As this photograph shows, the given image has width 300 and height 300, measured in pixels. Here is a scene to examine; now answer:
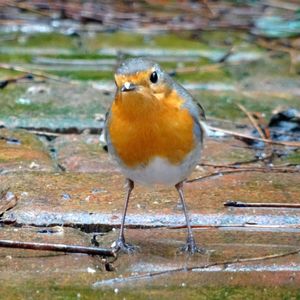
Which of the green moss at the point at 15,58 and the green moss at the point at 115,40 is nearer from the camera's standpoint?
the green moss at the point at 15,58

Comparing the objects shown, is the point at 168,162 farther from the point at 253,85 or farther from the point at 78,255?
the point at 253,85

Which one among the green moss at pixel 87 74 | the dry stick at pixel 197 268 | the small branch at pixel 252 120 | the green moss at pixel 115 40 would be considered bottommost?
the green moss at pixel 115 40

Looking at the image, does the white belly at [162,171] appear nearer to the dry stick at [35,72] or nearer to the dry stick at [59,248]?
the dry stick at [59,248]

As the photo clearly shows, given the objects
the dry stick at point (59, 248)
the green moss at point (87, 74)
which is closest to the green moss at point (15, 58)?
the green moss at point (87, 74)

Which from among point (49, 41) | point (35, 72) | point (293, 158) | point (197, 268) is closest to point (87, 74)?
point (35, 72)

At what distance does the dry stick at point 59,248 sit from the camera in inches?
93.4

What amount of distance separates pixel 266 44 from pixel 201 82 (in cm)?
104

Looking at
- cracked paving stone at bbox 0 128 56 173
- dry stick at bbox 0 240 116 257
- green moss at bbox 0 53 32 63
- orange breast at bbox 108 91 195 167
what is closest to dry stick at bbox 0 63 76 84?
green moss at bbox 0 53 32 63

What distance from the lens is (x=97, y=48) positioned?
4926mm

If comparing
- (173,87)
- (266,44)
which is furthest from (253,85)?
(173,87)

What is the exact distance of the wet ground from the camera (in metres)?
2.25

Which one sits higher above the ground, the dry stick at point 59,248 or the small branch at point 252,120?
the dry stick at point 59,248

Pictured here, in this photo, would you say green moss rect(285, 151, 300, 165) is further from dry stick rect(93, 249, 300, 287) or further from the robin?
dry stick rect(93, 249, 300, 287)

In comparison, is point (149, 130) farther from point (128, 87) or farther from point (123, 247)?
point (123, 247)
